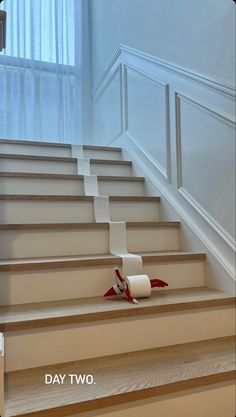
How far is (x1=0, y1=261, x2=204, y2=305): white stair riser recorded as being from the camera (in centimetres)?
142

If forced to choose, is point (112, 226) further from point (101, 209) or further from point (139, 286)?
point (139, 286)

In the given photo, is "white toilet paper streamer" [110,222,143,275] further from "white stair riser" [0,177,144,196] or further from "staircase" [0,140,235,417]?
"white stair riser" [0,177,144,196]

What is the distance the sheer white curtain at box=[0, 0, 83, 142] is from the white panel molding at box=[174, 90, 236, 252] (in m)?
2.20

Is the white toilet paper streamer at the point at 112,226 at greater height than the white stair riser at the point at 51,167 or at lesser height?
lesser

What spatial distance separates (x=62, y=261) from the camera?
1.48m

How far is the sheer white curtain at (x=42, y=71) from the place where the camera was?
3826mm

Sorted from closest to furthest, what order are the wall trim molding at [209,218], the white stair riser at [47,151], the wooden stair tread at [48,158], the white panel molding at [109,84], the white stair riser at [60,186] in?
the wall trim molding at [209,218] → the white stair riser at [60,186] → the wooden stair tread at [48,158] → the white stair riser at [47,151] → the white panel molding at [109,84]

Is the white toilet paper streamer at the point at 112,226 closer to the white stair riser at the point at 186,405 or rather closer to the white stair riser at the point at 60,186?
the white stair riser at the point at 60,186

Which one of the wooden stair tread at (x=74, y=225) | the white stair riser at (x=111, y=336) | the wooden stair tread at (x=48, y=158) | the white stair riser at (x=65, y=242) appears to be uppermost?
the wooden stair tread at (x=48, y=158)

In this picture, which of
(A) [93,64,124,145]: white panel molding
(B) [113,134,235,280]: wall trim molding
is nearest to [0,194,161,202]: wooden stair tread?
(B) [113,134,235,280]: wall trim molding

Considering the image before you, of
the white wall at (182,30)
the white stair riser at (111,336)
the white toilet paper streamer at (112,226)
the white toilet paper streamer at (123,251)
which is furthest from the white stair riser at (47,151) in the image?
the white stair riser at (111,336)

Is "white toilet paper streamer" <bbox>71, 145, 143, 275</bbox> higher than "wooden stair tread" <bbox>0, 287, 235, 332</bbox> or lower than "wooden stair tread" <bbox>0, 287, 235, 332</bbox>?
higher

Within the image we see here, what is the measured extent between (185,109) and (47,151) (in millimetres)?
1132

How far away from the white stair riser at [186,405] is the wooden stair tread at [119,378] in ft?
0.09
